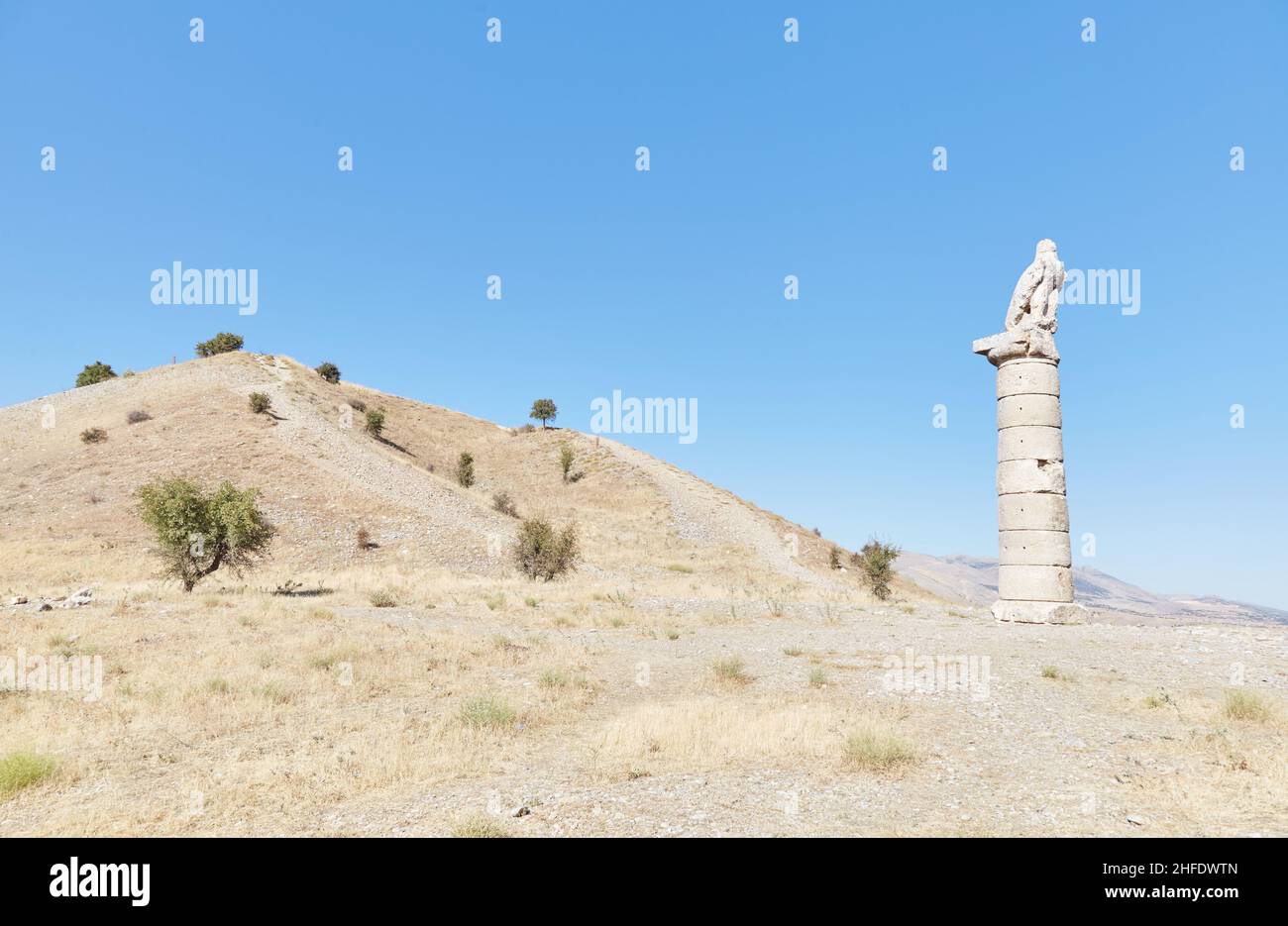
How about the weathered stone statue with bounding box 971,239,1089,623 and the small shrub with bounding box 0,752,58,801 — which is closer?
the small shrub with bounding box 0,752,58,801

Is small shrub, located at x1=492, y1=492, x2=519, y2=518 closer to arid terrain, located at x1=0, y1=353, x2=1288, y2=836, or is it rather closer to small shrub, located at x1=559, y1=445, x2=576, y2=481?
small shrub, located at x1=559, y1=445, x2=576, y2=481

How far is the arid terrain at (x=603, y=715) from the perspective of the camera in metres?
6.54

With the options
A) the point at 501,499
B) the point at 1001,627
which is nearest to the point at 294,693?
the point at 1001,627

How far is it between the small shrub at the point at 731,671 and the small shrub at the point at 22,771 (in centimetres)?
959

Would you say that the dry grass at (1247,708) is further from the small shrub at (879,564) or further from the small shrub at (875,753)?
the small shrub at (879,564)

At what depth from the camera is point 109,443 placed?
43.6 m

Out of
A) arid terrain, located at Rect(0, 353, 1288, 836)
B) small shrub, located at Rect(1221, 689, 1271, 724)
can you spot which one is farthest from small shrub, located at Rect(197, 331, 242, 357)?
small shrub, located at Rect(1221, 689, 1271, 724)

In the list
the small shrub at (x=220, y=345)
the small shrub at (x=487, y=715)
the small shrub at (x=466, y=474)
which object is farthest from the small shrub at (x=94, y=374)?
the small shrub at (x=487, y=715)

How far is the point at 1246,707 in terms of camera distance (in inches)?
372

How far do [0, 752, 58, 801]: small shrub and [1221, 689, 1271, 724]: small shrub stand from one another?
1514 centimetres

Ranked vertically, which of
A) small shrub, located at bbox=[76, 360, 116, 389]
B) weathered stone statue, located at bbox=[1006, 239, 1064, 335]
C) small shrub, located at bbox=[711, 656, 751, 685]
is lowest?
small shrub, located at bbox=[711, 656, 751, 685]

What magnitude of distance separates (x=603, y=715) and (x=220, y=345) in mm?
73092

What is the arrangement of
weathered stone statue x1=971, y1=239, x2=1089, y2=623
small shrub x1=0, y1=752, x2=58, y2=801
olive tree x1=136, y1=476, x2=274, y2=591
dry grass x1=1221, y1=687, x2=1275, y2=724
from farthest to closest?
olive tree x1=136, y1=476, x2=274, y2=591, weathered stone statue x1=971, y1=239, x2=1089, y2=623, dry grass x1=1221, y1=687, x2=1275, y2=724, small shrub x1=0, y1=752, x2=58, y2=801

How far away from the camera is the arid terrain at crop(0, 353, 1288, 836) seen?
258 inches
